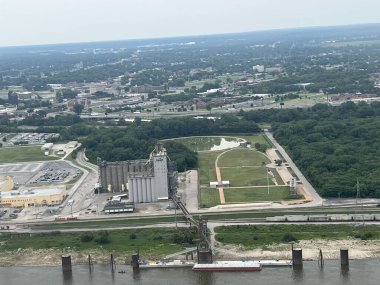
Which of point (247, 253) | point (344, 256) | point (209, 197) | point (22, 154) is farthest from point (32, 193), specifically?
point (344, 256)

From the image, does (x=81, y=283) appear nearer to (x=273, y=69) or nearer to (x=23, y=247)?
(x=23, y=247)

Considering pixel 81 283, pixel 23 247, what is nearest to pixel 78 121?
pixel 23 247

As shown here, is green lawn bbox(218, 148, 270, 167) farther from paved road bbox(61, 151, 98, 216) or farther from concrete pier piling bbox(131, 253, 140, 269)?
concrete pier piling bbox(131, 253, 140, 269)

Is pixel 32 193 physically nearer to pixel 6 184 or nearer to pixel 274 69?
pixel 6 184

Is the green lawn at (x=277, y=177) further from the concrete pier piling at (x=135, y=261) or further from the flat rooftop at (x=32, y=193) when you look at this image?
the concrete pier piling at (x=135, y=261)

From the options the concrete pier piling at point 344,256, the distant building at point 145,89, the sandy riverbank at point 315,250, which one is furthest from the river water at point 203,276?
the distant building at point 145,89

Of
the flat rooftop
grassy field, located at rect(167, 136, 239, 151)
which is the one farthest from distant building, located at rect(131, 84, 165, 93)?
the flat rooftop
